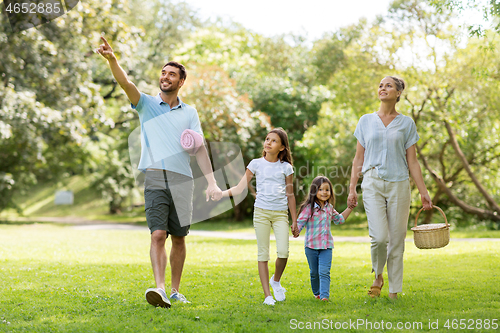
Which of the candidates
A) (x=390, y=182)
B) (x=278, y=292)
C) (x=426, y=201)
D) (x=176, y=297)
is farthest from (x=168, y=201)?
(x=426, y=201)

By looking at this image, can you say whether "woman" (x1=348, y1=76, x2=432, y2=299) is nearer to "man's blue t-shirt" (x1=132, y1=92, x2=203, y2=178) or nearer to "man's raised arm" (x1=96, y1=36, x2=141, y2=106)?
"man's blue t-shirt" (x1=132, y1=92, x2=203, y2=178)

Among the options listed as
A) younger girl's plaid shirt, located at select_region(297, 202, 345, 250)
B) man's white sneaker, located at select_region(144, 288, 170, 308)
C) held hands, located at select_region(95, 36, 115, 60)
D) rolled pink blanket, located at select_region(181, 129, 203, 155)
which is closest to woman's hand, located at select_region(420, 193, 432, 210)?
younger girl's plaid shirt, located at select_region(297, 202, 345, 250)

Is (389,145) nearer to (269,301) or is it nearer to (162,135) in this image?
(269,301)

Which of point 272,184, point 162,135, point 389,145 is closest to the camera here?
point 162,135

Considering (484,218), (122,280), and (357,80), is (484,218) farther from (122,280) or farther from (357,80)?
(122,280)

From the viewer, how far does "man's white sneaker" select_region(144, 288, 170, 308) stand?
15.1ft

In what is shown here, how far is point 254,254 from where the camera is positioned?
10492mm

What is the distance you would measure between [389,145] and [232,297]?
2.37 meters

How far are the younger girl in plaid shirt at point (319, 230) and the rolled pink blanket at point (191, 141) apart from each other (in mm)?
1365

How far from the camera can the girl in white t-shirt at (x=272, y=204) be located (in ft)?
16.9

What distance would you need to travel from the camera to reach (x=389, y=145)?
5.13 meters

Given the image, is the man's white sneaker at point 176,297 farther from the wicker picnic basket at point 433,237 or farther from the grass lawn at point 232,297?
the wicker picnic basket at point 433,237

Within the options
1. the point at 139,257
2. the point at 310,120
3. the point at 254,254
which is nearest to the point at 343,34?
the point at 310,120

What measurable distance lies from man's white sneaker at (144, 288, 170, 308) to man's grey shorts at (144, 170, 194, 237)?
60cm
